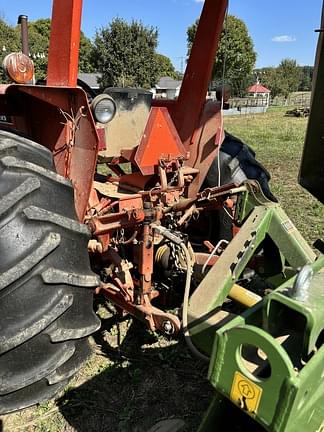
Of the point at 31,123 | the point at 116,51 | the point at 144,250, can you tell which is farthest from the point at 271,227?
the point at 116,51

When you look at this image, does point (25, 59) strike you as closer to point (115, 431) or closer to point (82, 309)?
point (82, 309)

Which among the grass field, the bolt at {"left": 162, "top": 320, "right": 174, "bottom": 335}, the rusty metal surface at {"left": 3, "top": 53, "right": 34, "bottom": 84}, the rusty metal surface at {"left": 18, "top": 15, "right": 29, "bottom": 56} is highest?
the rusty metal surface at {"left": 18, "top": 15, "right": 29, "bottom": 56}

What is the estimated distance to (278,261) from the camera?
2.76 metres

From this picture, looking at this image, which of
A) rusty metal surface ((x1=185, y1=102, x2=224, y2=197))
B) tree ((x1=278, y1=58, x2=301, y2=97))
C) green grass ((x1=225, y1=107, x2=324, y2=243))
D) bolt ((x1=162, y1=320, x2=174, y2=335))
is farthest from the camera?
tree ((x1=278, y1=58, x2=301, y2=97))

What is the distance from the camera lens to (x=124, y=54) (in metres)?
39.8

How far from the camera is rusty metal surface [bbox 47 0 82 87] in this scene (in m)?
2.15

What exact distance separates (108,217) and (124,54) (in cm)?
4005

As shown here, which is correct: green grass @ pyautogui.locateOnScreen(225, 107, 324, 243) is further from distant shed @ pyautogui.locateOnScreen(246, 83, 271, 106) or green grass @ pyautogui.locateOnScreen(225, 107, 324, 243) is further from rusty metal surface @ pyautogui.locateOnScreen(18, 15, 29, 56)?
distant shed @ pyautogui.locateOnScreen(246, 83, 271, 106)

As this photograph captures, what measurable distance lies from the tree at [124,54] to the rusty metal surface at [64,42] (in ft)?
126

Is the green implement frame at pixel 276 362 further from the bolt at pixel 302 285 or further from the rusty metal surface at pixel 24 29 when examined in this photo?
the rusty metal surface at pixel 24 29

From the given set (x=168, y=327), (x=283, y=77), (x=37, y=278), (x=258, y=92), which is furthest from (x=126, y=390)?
(x=283, y=77)

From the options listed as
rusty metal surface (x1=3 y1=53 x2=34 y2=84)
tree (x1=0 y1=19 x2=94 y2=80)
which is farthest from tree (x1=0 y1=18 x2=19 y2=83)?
rusty metal surface (x1=3 y1=53 x2=34 y2=84)

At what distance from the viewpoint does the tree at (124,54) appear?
39.8 metres

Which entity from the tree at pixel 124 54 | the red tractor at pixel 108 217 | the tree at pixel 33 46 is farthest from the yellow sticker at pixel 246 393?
the tree at pixel 124 54
